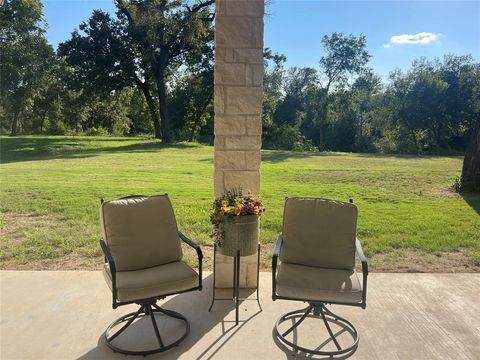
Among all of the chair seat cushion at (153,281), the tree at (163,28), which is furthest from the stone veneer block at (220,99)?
the tree at (163,28)

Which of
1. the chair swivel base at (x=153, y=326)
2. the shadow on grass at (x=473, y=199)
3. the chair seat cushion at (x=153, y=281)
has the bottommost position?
the chair swivel base at (x=153, y=326)

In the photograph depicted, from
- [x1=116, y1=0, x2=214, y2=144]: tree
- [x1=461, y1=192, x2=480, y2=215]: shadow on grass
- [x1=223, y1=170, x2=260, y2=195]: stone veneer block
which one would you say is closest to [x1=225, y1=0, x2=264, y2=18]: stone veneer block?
[x1=223, y1=170, x2=260, y2=195]: stone veneer block

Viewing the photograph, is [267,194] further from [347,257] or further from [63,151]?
[63,151]

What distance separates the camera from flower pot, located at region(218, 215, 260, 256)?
9.05 ft

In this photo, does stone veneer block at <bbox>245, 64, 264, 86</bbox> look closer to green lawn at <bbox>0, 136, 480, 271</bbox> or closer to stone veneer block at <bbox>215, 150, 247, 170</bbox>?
stone veneer block at <bbox>215, 150, 247, 170</bbox>

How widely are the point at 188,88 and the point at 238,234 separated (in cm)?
2127

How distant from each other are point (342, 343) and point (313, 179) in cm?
668

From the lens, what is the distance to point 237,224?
9.03 ft

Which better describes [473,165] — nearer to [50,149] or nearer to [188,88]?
[50,149]

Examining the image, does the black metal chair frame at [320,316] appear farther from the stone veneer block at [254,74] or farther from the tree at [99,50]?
the tree at [99,50]

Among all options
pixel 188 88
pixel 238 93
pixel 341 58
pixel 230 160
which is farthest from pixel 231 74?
pixel 341 58

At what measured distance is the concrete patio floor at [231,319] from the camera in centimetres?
251

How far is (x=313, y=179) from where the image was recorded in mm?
9125

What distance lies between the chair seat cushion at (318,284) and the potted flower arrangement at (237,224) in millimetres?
319
